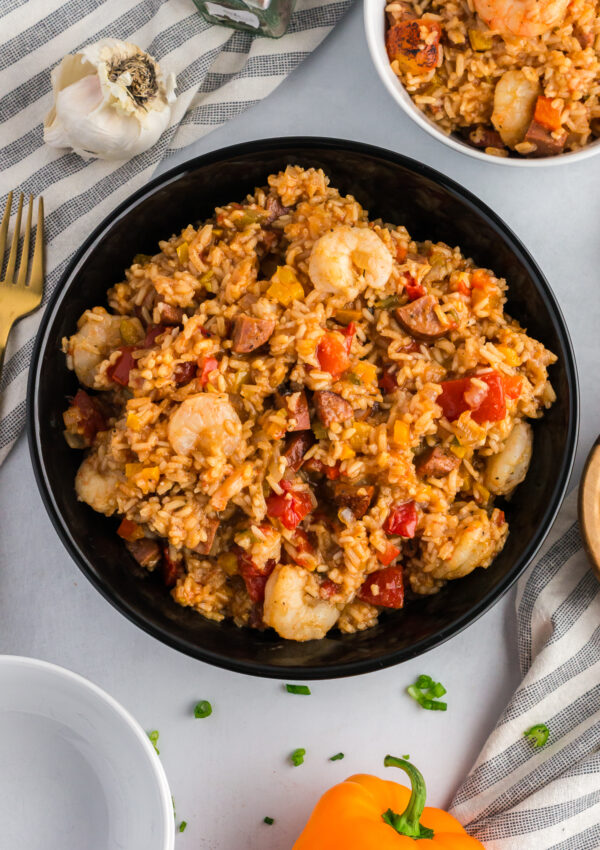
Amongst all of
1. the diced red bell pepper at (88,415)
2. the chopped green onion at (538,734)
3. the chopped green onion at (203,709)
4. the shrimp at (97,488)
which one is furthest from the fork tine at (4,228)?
the chopped green onion at (538,734)

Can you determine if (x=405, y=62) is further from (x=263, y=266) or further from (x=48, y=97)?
(x=48, y=97)

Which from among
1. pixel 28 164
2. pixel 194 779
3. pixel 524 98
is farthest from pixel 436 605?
pixel 28 164

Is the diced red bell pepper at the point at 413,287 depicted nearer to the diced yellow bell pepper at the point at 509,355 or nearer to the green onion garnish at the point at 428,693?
the diced yellow bell pepper at the point at 509,355

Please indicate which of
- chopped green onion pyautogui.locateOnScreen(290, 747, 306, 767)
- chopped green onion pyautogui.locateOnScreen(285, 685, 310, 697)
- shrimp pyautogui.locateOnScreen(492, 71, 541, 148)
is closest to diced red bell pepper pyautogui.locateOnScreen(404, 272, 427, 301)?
shrimp pyautogui.locateOnScreen(492, 71, 541, 148)

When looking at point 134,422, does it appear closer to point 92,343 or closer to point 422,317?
point 92,343

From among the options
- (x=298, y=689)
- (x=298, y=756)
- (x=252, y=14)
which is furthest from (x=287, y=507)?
(x=252, y=14)

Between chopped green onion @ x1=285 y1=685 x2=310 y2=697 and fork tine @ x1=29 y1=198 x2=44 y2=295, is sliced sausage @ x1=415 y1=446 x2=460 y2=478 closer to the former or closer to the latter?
chopped green onion @ x1=285 y1=685 x2=310 y2=697
